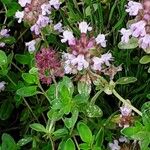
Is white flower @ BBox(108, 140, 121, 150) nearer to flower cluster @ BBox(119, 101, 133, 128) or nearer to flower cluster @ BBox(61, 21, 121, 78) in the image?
flower cluster @ BBox(119, 101, 133, 128)

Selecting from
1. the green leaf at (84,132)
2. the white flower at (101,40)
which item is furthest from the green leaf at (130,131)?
the white flower at (101,40)

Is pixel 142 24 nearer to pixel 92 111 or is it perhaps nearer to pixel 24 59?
pixel 92 111

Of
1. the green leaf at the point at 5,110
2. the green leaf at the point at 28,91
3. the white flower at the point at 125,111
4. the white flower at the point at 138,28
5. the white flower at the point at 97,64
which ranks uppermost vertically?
the white flower at the point at 138,28

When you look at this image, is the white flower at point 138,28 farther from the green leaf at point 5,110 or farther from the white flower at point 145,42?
the green leaf at point 5,110

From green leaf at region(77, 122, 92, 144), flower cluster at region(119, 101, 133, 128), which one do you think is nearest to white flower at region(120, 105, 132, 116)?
flower cluster at region(119, 101, 133, 128)

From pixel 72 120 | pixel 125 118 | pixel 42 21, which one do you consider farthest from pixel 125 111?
pixel 42 21

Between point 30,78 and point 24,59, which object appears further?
point 24,59

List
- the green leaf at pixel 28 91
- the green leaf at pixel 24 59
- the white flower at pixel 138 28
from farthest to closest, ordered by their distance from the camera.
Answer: the green leaf at pixel 24 59, the green leaf at pixel 28 91, the white flower at pixel 138 28
